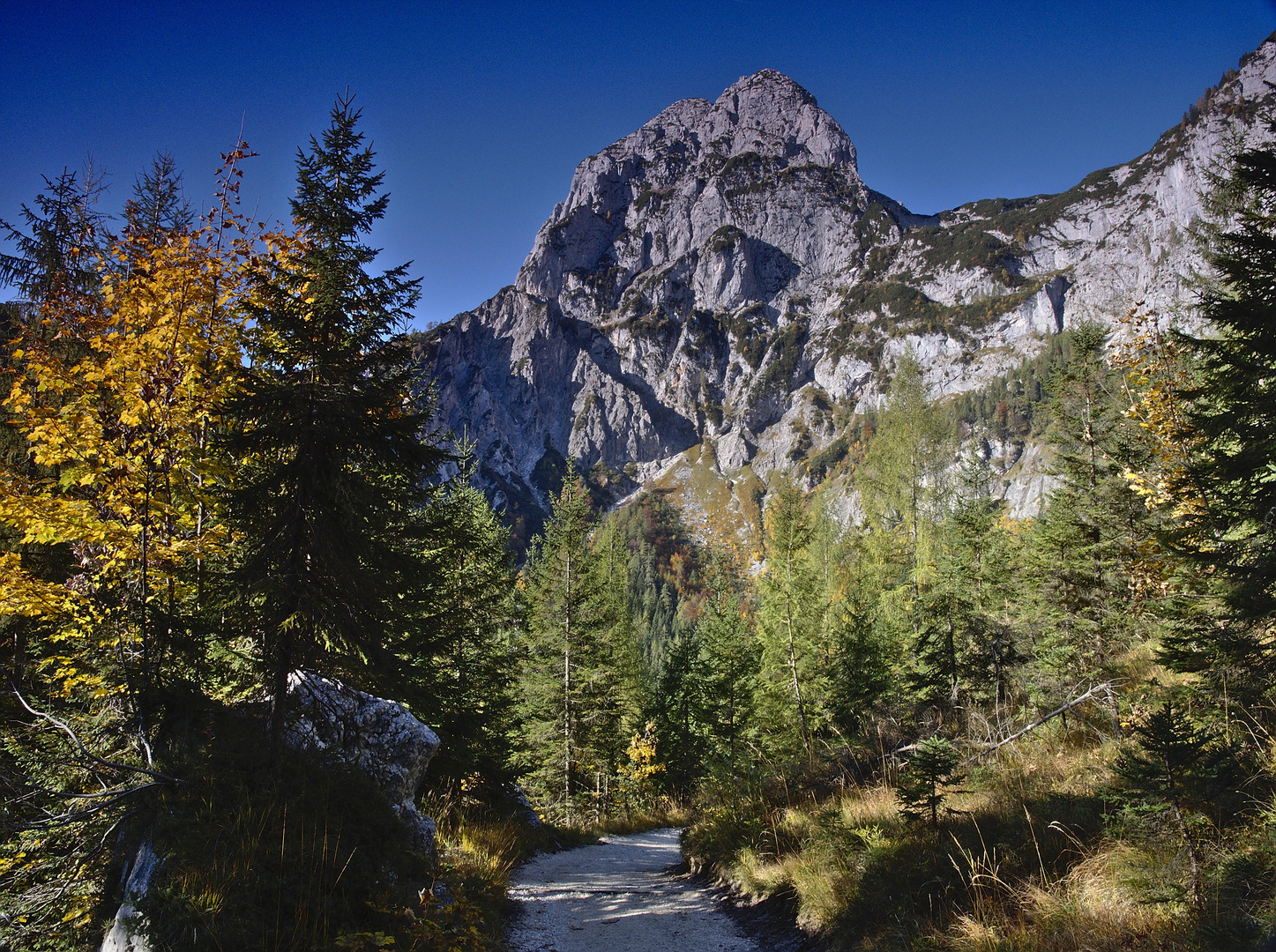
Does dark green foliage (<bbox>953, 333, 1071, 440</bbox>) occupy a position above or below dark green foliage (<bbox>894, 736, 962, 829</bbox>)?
above

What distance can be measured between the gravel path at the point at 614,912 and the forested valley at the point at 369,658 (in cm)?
60

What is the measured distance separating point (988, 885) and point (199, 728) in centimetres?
733

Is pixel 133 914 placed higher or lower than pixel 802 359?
lower

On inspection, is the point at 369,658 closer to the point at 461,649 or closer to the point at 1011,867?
the point at 1011,867

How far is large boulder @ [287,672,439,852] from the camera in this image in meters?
6.05

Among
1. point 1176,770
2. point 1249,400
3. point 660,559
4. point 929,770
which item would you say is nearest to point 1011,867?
point 929,770

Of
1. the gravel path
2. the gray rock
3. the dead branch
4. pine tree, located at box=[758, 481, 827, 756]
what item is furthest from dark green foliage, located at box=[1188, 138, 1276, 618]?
pine tree, located at box=[758, 481, 827, 756]

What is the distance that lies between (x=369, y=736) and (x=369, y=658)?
130 centimetres

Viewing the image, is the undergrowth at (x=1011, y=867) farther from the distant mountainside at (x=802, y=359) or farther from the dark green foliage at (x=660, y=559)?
the distant mountainside at (x=802, y=359)

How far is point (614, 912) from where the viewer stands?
7.09 m

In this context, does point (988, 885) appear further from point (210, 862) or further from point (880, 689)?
point (880, 689)

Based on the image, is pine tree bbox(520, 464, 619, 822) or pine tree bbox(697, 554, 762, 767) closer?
pine tree bbox(520, 464, 619, 822)

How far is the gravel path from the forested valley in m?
0.60

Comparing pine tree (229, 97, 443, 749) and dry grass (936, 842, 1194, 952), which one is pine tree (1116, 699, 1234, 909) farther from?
pine tree (229, 97, 443, 749)
